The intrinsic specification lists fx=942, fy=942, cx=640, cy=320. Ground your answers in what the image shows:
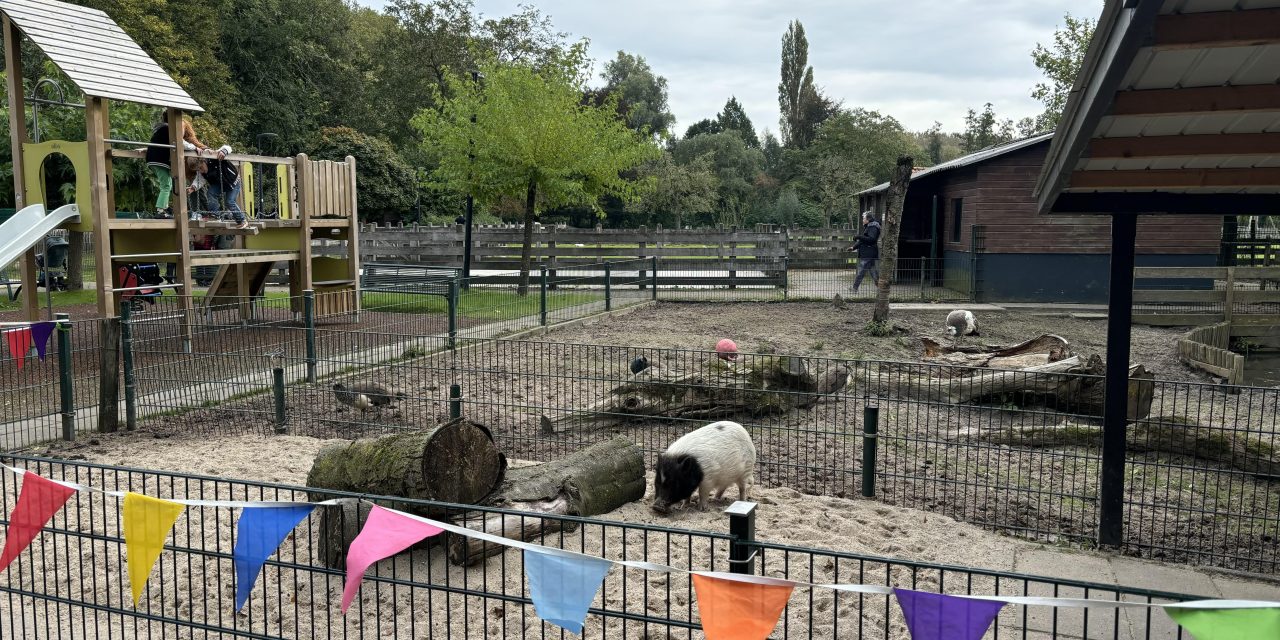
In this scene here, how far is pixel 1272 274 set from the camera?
1739cm

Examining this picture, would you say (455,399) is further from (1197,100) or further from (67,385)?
(1197,100)

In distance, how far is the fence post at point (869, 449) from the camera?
21.8 feet

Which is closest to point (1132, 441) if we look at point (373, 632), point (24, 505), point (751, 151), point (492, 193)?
point (373, 632)

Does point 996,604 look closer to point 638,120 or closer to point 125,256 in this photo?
point 125,256

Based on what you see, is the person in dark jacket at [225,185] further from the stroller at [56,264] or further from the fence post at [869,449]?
the fence post at [869,449]

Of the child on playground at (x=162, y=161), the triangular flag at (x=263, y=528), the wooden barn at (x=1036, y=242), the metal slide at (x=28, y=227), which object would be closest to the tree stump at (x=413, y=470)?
the triangular flag at (x=263, y=528)

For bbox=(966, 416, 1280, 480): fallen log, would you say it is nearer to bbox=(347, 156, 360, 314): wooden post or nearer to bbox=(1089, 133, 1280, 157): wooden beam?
bbox=(1089, 133, 1280, 157): wooden beam

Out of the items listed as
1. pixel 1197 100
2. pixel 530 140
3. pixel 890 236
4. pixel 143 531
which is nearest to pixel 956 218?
pixel 890 236

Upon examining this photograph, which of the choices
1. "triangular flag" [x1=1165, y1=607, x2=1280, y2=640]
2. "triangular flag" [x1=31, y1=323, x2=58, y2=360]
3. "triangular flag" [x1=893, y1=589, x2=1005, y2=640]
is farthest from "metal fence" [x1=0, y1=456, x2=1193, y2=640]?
"triangular flag" [x1=31, y1=323, x2=58, y2=360]

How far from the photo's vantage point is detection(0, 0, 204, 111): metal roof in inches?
477

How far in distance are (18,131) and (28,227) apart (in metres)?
1.83

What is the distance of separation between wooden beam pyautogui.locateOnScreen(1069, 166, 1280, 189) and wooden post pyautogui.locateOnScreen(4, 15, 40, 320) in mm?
12746

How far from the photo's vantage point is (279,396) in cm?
881

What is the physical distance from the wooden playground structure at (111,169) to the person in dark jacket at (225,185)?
0.68 feet
